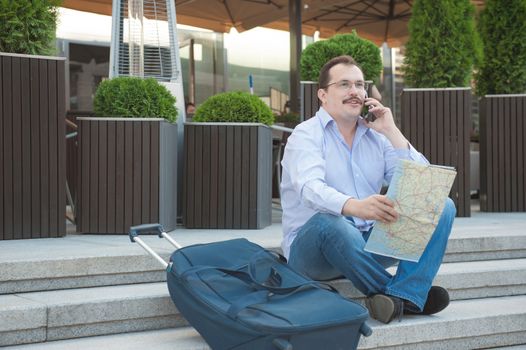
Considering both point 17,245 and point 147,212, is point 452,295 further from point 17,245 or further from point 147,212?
point 17,245

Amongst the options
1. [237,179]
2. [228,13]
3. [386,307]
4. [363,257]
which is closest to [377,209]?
[363,257]

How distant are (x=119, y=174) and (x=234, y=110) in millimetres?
884

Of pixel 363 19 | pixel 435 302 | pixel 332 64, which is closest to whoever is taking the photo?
pixel 435 302

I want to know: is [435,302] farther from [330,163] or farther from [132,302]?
[132,302]

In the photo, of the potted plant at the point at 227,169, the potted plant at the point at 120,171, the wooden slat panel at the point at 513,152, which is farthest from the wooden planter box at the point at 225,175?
the wooden slat panel at the point at 513,152

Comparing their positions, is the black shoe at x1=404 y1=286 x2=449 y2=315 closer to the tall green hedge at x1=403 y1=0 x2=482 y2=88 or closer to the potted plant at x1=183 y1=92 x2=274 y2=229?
the potted plant at x1=183 y1=92 x2=274 y2=229

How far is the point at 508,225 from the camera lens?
494cm

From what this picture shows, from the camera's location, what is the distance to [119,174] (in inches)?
175

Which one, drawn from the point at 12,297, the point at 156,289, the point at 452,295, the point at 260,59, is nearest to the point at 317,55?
the point at 452,295

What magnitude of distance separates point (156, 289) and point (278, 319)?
0.98m

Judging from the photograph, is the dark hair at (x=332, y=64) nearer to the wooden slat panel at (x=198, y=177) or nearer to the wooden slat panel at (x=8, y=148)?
the wooden slat panel at (x=198, y=177)

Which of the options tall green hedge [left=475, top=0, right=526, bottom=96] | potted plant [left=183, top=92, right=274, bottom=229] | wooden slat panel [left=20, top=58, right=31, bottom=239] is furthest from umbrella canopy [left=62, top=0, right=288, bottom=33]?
wooden slat panel [left=20, top=58, right=31, bottom=239]

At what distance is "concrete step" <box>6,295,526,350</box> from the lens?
9.47 ft

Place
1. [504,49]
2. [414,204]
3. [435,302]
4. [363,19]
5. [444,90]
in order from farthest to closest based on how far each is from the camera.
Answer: [363,19], [504,49], [444,90], [435,302], [414,204]
